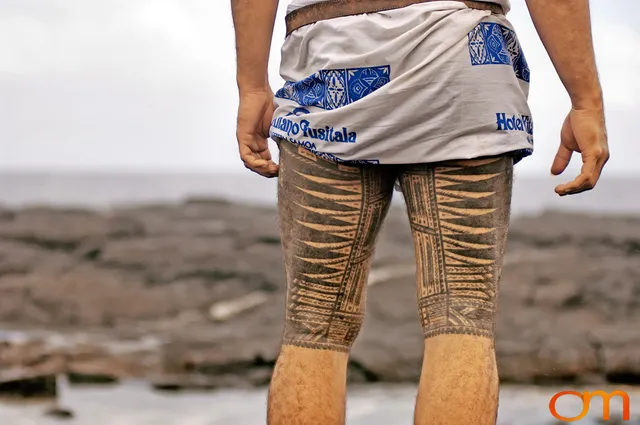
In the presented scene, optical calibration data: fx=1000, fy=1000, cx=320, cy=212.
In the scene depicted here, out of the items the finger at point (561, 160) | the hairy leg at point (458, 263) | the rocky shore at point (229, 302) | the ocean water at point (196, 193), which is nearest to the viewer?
the hairy leg at point (458, 263)

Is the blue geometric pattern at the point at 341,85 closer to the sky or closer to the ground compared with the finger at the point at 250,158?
closer to the sky

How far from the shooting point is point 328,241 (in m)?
2.15

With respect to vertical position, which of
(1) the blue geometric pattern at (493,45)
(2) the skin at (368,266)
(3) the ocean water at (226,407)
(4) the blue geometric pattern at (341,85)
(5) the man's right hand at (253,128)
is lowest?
(3) the ocean water at (226,407)

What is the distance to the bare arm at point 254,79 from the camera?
2.32m

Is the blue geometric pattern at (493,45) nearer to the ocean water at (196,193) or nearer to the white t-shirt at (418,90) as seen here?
the white t-shirt at (418,90)

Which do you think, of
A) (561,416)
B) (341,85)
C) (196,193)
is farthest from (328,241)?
(196,193)

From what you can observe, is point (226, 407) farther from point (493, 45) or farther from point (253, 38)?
point (493, 45)

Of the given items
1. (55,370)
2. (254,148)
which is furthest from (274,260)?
(254,148)

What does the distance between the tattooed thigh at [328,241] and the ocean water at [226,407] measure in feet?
7.80

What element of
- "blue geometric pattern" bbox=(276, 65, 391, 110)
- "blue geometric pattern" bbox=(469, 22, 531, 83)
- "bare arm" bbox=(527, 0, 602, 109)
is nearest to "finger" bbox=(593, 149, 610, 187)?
"bare arm" bbox=(527, 0, 602, 109)

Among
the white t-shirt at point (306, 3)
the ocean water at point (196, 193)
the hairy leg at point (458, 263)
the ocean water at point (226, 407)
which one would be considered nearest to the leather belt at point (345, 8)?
the white t-shirt at point (306, 3)

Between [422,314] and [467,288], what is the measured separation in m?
0.11

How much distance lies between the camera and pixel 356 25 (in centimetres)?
210

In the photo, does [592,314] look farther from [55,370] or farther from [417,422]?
[417,422]
